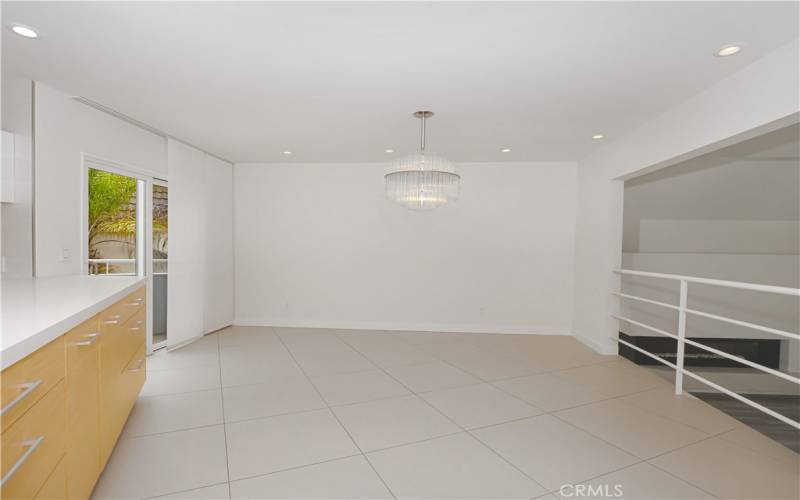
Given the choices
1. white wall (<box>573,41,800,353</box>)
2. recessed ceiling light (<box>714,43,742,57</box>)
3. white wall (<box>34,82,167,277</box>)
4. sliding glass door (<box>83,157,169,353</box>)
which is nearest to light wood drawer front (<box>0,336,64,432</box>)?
white wall (<box>34,82,167,277</box>)

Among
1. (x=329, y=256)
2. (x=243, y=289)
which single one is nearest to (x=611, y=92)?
(x=329, y=256)

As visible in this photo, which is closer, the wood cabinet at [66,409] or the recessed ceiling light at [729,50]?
the wood cabinet at [66,409]

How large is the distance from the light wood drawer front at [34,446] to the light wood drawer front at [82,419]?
88 millimetres

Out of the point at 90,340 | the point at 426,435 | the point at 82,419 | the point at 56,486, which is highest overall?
the point at 90,340

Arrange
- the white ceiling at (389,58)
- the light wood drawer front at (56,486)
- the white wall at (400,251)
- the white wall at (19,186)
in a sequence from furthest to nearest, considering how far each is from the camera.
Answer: the white wall at (400,251) → the white wall at (19,186) → the white ceiling at (389,58) → the light wood drawer front at (56,486)

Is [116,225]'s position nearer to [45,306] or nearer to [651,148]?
[45,306]

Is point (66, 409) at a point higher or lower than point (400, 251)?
lower

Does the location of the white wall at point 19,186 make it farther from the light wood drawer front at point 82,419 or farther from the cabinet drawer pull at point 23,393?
the cabinet drawer pull at point 23,393

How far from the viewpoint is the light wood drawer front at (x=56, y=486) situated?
3.79ft

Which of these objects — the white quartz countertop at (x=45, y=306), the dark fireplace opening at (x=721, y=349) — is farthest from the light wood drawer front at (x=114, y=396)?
the dark fireplace opening at (x=721, y=349)

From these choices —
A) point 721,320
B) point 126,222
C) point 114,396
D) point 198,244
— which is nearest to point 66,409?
point 114,396

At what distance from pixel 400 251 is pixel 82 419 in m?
4.04

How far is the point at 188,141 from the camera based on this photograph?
4148 mm

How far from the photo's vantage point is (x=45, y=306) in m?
1.55
